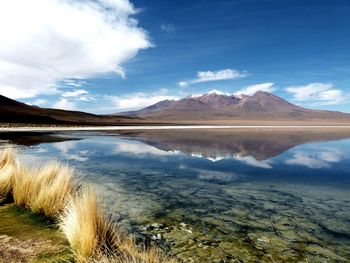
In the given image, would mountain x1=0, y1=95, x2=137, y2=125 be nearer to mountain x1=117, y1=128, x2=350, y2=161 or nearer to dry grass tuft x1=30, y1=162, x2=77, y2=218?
mountain x1=117, y1=128, x2=350, y2=161

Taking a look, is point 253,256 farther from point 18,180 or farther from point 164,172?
point 164,172

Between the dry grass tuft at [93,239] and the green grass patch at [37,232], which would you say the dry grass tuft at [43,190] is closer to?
the green grass patch at [37,232]

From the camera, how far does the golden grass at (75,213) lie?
159 inches

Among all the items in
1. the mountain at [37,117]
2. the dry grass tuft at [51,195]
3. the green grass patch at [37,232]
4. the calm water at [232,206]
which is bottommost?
the calm water at [232,206]

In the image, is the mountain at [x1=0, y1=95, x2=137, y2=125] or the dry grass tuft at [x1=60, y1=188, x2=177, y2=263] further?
the mountain at [x1=0, y1=95, x2=137, y2=125]

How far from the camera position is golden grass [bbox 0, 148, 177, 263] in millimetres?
4027

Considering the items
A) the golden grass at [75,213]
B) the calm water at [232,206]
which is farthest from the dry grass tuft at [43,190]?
the calm water at [232,206]

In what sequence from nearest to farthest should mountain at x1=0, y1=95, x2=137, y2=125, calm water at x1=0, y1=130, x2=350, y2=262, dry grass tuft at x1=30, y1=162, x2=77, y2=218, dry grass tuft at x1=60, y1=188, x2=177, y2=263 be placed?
dry grass tuft at x1=60, y1=188, x2=177, y2=263, calm water at x1=0, y1=130, x2=350, y2=262, dry grass tuft at x1=30, y1=162, x2=77, y2=218, mountain at x1=0, y1=95, x2=137, y2=125

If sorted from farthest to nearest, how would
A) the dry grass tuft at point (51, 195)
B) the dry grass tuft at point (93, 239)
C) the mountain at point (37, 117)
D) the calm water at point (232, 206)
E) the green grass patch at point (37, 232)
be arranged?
1. the mountain at point (37, 117)
2. the dry grass tuft at point (51, 195)
3. the calm water at point (232, 206)
4. the green grass patch at point (37, 232)
5. the dry grass tuft at point (93, 239)

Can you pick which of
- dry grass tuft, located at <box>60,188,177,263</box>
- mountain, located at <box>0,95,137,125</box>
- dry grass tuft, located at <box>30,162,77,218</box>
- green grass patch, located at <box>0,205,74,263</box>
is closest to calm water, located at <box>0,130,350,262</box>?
dry grass tuft, located at <box>60,188,177,263</box>

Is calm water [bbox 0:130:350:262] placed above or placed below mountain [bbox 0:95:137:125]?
below

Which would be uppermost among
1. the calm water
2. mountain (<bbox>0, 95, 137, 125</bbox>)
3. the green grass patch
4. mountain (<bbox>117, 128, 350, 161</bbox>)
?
→ mountain (<bbox>0, 95, 137, 125</bbox>)

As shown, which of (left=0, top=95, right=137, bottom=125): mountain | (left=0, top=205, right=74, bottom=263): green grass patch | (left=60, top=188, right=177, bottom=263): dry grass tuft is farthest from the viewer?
(left=0, top=95, right=137, bottom=125): mountain

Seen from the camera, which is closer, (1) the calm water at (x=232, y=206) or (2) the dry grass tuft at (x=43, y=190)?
(1) the calm water at (x=232, y=206)
